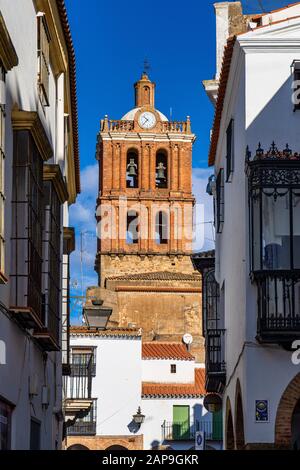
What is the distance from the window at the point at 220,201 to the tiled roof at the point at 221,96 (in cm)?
76

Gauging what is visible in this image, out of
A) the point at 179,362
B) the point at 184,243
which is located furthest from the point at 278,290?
the point at 184,243

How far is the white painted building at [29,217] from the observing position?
11578 mm

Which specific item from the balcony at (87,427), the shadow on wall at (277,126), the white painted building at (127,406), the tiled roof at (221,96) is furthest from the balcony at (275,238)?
the balcony at (87,427)

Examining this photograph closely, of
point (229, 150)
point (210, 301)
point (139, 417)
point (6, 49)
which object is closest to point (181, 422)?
point (139, 417)

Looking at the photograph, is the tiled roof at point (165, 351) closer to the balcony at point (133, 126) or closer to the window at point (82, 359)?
the window at point (82, 359)

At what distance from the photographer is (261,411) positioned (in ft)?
55.2

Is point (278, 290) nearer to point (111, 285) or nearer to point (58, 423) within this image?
point (58, 423)

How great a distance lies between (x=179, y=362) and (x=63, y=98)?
34566mm

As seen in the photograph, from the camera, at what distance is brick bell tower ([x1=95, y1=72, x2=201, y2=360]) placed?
70438 mm

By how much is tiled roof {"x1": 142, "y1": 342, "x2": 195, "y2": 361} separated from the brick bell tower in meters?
15.2

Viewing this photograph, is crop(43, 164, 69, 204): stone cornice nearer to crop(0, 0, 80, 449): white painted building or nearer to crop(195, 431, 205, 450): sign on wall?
crop(0, 0, 80, 449): white painted building

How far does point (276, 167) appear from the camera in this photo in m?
16.9

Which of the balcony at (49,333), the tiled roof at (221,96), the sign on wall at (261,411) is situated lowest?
the sign on wall at (261,411)

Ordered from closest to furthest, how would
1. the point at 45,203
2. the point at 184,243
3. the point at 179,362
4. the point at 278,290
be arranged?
the point at 45,203 → the point at 278,290 → the point at 179,362 → the point at 184,243
